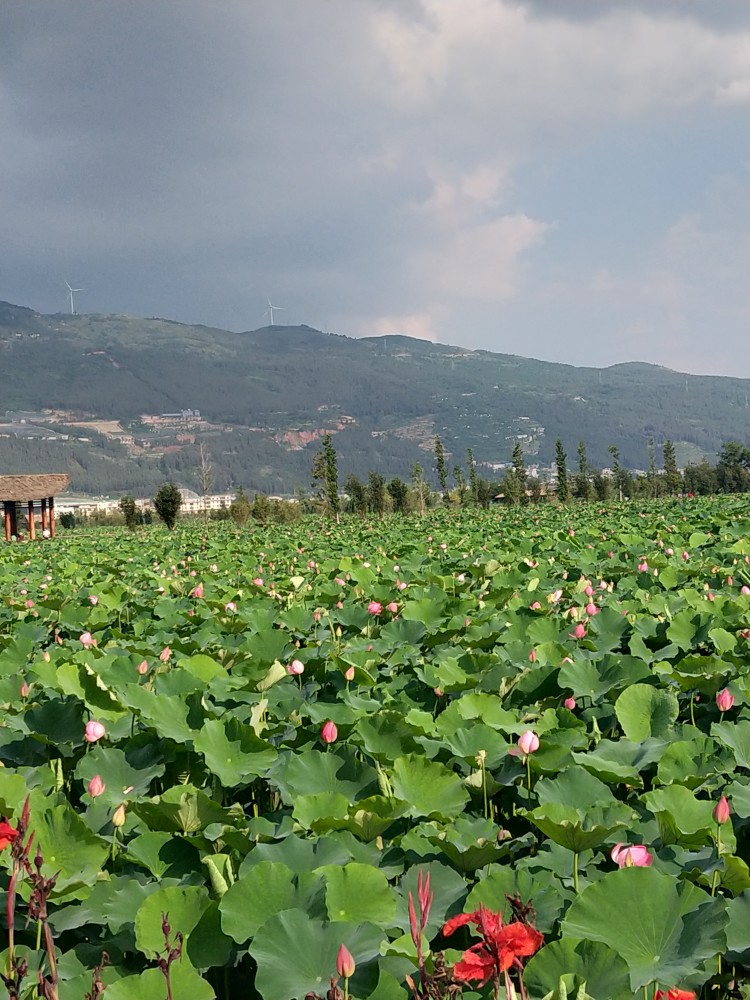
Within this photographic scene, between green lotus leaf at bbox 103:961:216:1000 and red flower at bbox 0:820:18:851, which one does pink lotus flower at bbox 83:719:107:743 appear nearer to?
green lotus leaf at bbox 103:961:216:1000

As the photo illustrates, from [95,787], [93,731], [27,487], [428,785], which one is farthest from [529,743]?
[27,487]

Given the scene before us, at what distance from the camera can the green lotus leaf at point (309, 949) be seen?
149 cm

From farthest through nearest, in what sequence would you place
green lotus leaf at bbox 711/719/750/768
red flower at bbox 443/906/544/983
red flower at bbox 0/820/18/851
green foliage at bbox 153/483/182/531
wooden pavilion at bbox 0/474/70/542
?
wooden pavilion at bbox 0/474/70/542, green foliage at bbox 153/483/182/531, green lotus leaf at bbox 711/719/750/768, red flower at bbox 0/820/18/851, red flower at bbox 443/906/544/983

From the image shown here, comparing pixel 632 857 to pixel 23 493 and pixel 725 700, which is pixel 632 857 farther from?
pixel 23 493

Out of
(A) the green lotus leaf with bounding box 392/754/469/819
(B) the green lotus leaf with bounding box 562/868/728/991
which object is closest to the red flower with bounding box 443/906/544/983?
(B) the green lotus leaf with bounding box 562/868/728/991

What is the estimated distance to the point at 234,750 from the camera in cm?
254

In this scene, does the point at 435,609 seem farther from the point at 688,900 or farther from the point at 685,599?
the point at 688,900

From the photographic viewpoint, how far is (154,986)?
4.91 feet

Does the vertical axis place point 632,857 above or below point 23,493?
below

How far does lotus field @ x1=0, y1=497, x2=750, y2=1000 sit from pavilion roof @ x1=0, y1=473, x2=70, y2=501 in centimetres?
3454

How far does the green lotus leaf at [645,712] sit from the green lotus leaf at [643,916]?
1.17m

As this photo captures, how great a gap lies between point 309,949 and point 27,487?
127ft

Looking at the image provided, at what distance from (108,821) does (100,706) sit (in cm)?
92

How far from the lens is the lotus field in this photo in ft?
4.92
